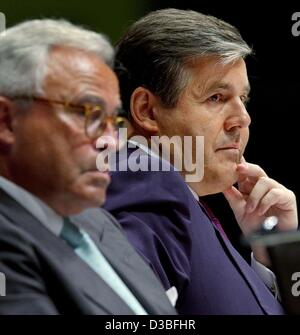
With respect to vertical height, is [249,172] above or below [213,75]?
below

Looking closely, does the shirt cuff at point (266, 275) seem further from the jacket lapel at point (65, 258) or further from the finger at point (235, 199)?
the jacket lapel at point (65, 258)

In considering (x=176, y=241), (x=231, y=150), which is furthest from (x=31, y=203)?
(x=231, y=150)

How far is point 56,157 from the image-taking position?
1.42 metres

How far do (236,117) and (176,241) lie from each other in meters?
0.39

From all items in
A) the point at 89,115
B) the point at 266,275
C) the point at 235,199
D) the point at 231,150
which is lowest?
the point at 266,275

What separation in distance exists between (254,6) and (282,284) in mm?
1671

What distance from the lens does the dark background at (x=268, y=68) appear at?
2705 millimetres

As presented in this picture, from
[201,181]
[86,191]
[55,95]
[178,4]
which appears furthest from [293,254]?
[178,4]

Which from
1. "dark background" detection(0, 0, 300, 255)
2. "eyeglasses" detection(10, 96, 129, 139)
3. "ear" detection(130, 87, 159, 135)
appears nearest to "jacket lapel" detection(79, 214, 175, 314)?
"eyeglasses" detection(10, 96, 129, 139)

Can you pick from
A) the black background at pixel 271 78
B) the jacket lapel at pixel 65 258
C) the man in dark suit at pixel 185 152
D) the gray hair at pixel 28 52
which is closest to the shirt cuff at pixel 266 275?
the man in dark suit at pixel 185 152

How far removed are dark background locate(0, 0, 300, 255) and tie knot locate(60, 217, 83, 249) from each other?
122 cm

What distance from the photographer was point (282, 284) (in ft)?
4.21

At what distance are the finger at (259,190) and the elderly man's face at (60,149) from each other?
832 millimetres

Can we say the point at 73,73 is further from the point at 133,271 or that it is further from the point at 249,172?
the point at 249,172
